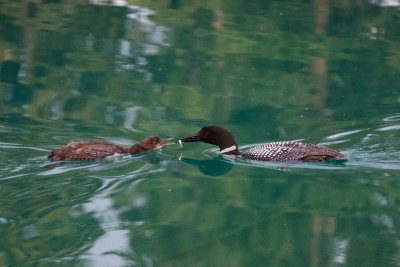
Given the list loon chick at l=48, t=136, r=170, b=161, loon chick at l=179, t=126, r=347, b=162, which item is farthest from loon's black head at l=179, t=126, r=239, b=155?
loon chick at l=48, t=136, r=170, b=161

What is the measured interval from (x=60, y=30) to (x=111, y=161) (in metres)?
7.96

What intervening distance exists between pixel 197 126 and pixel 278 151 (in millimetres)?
1799

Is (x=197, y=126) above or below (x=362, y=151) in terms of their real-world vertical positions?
below

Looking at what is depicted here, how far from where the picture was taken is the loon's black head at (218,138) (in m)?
11.5

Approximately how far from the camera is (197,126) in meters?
12.7

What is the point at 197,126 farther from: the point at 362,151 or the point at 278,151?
the point at 362,151

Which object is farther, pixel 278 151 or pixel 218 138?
pixel 218 138

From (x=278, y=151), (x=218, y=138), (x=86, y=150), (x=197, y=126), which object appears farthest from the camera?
(x=197, y=126)

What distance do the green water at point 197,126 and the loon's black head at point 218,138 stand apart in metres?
0.17

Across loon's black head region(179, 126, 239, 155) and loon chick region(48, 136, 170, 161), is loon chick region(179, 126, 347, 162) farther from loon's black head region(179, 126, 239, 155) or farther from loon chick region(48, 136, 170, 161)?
loon chick region(48, 136, 170, 161)

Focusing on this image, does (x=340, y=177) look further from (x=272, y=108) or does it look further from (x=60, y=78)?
(x=60, y=78)

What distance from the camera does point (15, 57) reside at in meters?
16.3

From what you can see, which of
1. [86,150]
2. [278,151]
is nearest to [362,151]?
[278,151]

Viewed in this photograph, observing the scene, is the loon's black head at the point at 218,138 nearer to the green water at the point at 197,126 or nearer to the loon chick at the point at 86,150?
the green water at the point at 197,126
